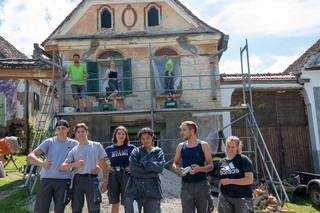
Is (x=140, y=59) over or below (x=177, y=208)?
over

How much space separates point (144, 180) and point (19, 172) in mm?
9048

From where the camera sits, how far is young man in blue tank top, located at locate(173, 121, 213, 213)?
4262mm

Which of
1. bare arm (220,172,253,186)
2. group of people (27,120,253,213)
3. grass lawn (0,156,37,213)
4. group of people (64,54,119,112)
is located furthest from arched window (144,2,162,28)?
bare arm (220,172,253,186)

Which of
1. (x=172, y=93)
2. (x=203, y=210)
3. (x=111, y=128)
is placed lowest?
(x=203, y=210)

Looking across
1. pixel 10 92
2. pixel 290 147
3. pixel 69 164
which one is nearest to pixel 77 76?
pixel 69 164

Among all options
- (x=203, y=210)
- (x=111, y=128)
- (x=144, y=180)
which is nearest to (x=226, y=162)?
(x=203, y=210)

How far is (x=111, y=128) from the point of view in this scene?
1126 centimetres

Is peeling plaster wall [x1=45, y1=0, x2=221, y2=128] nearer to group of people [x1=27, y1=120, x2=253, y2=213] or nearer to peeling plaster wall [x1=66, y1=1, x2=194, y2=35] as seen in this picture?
peeling plaster wall [x1=66, y1=1, x2=194, y2=35]

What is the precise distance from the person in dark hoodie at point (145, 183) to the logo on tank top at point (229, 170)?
0.93 metres

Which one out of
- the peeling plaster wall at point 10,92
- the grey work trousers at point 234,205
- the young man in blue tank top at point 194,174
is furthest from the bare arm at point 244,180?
the peeling plaster wall at point 10,92

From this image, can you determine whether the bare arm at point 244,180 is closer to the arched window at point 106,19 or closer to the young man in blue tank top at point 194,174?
the young man in blue tank top at point 194,174

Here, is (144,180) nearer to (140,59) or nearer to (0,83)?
(140,59)

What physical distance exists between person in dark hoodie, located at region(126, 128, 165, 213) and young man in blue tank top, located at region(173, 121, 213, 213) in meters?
0.40

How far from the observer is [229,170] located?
424cm
